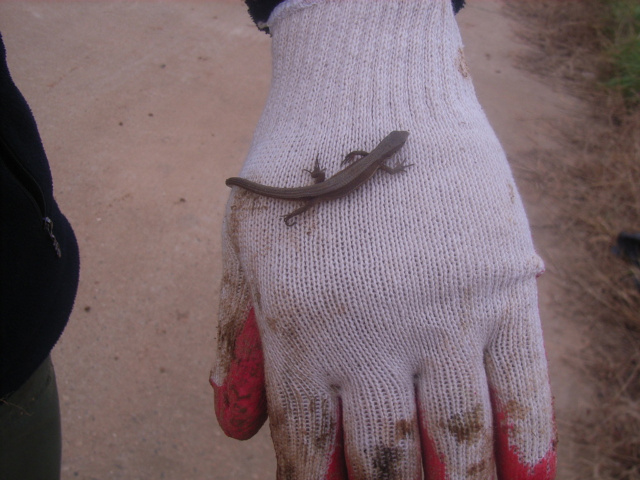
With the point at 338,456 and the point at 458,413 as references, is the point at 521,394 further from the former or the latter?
the point at 338,456

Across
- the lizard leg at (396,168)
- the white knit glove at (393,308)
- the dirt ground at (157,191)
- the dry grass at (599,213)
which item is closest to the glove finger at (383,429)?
the white knit glove at (393,308)

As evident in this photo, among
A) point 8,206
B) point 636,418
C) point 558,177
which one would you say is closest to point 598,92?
point 558,177

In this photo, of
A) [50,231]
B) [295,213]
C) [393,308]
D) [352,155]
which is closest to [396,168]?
[352,155]

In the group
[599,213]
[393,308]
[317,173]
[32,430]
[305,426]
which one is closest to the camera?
[393,308]

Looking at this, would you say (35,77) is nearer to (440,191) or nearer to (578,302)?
(440,191)

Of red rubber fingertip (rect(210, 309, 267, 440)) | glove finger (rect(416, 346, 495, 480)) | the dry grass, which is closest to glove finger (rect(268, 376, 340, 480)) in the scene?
red rubber fingertip (rect(210, 309, 267, 440))

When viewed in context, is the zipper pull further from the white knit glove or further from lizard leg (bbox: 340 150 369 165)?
lizard leg (bbox: 340 150 369 165)

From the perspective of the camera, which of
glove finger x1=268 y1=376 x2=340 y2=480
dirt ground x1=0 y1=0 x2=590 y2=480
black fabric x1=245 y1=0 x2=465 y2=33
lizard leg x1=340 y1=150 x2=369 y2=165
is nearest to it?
glove finger x1=268 y1=376 x2=340 y2=480
